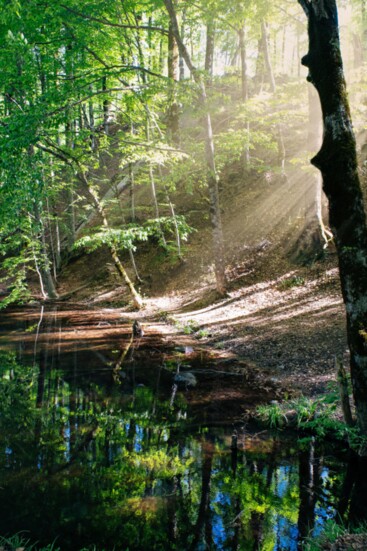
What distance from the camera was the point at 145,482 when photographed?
5.03m

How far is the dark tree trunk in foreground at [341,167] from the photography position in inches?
183

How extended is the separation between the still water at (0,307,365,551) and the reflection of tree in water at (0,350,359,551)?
0.01 meters

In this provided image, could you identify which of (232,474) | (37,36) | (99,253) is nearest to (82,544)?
(232,474)

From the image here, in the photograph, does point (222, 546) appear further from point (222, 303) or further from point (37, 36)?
point (37, 36)

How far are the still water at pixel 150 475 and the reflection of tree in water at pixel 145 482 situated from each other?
0.01 m

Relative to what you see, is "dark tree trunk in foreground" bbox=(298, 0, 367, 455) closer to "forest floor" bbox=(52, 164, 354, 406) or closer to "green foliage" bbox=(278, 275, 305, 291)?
"forest floor" bbox=(52, 164, 354, 406)

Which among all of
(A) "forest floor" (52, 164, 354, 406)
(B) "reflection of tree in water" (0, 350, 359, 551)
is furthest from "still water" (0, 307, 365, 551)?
(A) "forest floor" (52, 164, 354, 406)

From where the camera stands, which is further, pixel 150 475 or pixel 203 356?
pixel 203 356

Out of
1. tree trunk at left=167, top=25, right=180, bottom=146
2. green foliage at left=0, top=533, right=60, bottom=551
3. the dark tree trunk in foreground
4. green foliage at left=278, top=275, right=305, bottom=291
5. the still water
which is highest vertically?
tree trunk at left=167, top=25, right=180, bottom=146

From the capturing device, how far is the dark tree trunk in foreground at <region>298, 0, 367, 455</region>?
4637mm

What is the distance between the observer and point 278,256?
1555 centimetres

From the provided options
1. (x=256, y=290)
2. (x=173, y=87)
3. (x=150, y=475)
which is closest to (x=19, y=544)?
(x=150, y=475)

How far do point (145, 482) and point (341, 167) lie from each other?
4.75m

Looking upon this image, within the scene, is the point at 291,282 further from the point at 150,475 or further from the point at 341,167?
the point at 150,475
